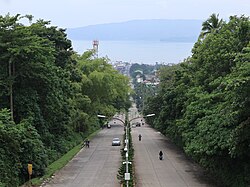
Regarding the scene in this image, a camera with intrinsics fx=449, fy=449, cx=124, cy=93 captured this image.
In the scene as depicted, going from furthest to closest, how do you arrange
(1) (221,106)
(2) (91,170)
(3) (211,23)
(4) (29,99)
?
1. (3) (211,23)
2. (2) (91,170)
3. (4) (29,99)
4. (1) (221,106)

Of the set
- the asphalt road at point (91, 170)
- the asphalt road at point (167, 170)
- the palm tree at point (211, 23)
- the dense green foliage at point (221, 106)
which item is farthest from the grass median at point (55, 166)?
the palm tree at point (211, 23)

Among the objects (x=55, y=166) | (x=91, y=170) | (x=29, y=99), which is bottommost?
(x=91, y=170)

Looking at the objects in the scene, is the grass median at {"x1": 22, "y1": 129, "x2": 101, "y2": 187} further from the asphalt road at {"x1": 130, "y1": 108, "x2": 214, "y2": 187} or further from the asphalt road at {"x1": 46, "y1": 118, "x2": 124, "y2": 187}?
the asphalt road at {"x1": 130, "y1": 108, "x2": 214, "y2": 187}

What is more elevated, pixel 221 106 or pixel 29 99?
pixel 29 99

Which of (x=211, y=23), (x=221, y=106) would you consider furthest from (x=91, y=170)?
(x=211, y=23)

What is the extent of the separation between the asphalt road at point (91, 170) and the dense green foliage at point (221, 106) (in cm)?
525

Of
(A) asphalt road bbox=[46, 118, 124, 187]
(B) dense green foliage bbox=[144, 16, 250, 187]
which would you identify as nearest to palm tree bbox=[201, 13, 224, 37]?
(B) dense green foliage bbox=[144, 16, 250, 187]

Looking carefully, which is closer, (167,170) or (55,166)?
(167,170)

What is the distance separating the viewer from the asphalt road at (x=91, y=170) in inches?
1017

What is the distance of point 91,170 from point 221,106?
35.0 ft

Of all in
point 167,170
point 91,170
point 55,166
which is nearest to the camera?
point 91,170

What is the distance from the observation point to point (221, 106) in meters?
24.5

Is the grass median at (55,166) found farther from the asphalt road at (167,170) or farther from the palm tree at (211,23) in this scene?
the palm tree at (211,23)

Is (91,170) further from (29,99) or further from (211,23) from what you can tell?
(211,23)
